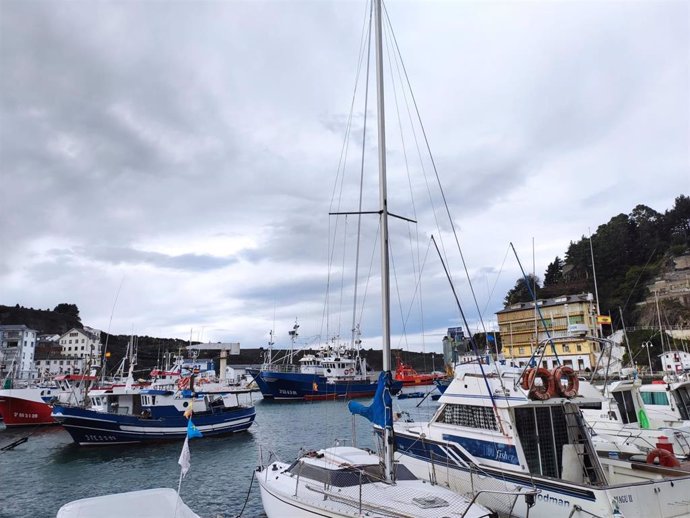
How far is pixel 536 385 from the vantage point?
10.7m

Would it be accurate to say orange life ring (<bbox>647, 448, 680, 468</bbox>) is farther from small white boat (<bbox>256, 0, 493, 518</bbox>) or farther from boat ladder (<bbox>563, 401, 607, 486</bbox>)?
small white boat (<bbox>256, 0, 493, 518</bbox>)

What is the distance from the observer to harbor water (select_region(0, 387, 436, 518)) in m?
16.3

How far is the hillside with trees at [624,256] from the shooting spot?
8675 centimetres

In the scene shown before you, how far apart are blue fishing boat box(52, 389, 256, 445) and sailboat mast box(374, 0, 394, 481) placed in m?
19.1

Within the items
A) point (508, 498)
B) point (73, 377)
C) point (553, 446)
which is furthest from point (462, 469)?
point (73, 377)

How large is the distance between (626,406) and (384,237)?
13002mm

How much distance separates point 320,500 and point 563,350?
73.5 metres

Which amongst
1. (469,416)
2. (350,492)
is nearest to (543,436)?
(469,416)

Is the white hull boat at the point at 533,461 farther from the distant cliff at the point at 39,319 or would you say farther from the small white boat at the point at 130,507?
the distant cliff at the point at 39,319

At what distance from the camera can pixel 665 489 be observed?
9188 mm

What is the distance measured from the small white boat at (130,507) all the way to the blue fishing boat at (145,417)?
18.0 m

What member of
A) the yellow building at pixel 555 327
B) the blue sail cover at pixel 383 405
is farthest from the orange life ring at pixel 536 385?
the yellow building at pixel 555 327

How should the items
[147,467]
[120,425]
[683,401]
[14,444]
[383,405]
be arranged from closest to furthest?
1. [383,405]
2. [683,401]
3. [14,444]
4. [147,467]
5. [120,425]

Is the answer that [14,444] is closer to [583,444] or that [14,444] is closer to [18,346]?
[583,444]
